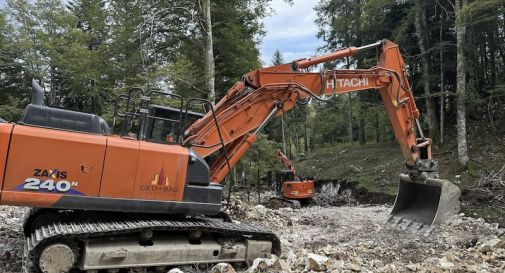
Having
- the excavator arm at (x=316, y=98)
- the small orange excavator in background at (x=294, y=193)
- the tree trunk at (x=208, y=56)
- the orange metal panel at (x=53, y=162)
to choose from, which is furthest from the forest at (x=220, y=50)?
the orange metal panel at (x=53, y=162)

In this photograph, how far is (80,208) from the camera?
19.1 ft

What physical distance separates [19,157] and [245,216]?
591 centimetres

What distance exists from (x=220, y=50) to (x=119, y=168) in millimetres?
13239

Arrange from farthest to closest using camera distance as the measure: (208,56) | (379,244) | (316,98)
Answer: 1. (208,56)
2. (316,98)
3. (379,244)

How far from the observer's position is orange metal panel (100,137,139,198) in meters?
5.94

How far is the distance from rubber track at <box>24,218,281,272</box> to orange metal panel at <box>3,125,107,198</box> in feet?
1.51

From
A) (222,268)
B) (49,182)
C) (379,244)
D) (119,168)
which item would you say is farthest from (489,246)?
(49,182)

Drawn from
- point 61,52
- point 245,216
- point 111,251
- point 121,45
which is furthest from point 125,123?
point 61,52

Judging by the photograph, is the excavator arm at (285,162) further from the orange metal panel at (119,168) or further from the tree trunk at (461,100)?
the orange metal panel at (119,168)

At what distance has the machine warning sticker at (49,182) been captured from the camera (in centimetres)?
559

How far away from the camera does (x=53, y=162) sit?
18.6 feet

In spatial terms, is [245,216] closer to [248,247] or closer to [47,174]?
[248,247]

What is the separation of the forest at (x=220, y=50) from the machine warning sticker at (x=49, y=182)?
6.62 m

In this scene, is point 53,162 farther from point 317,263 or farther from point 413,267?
point 413,267
